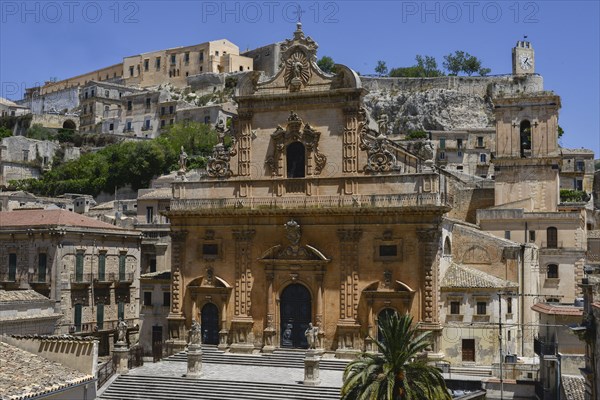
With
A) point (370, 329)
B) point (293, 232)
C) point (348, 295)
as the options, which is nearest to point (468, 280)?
point (370, 329)

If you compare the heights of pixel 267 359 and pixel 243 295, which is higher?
pixel 243 295

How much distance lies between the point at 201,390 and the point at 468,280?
1327cm

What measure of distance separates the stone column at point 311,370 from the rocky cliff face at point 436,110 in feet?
222

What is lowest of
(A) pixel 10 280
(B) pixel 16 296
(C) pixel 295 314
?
(C) pixel 295 314

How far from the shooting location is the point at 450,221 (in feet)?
132

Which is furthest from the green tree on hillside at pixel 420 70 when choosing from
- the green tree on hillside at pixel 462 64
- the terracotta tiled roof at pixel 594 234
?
the terracotta tiled roof at pixel 594 234

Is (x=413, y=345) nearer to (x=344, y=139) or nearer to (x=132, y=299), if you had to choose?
(x=344, y=139)

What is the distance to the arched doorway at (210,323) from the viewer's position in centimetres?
3825

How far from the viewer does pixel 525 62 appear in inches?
4038

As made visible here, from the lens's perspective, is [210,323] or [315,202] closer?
[315,202]

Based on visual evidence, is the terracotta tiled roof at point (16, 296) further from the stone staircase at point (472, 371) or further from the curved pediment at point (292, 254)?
the stone staircase at point (472, 371)

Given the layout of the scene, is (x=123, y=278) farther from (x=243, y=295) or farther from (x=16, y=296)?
(x=243, y=295)

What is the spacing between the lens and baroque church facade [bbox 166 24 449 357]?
3559 centimetres

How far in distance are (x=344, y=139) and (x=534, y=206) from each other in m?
19.4
